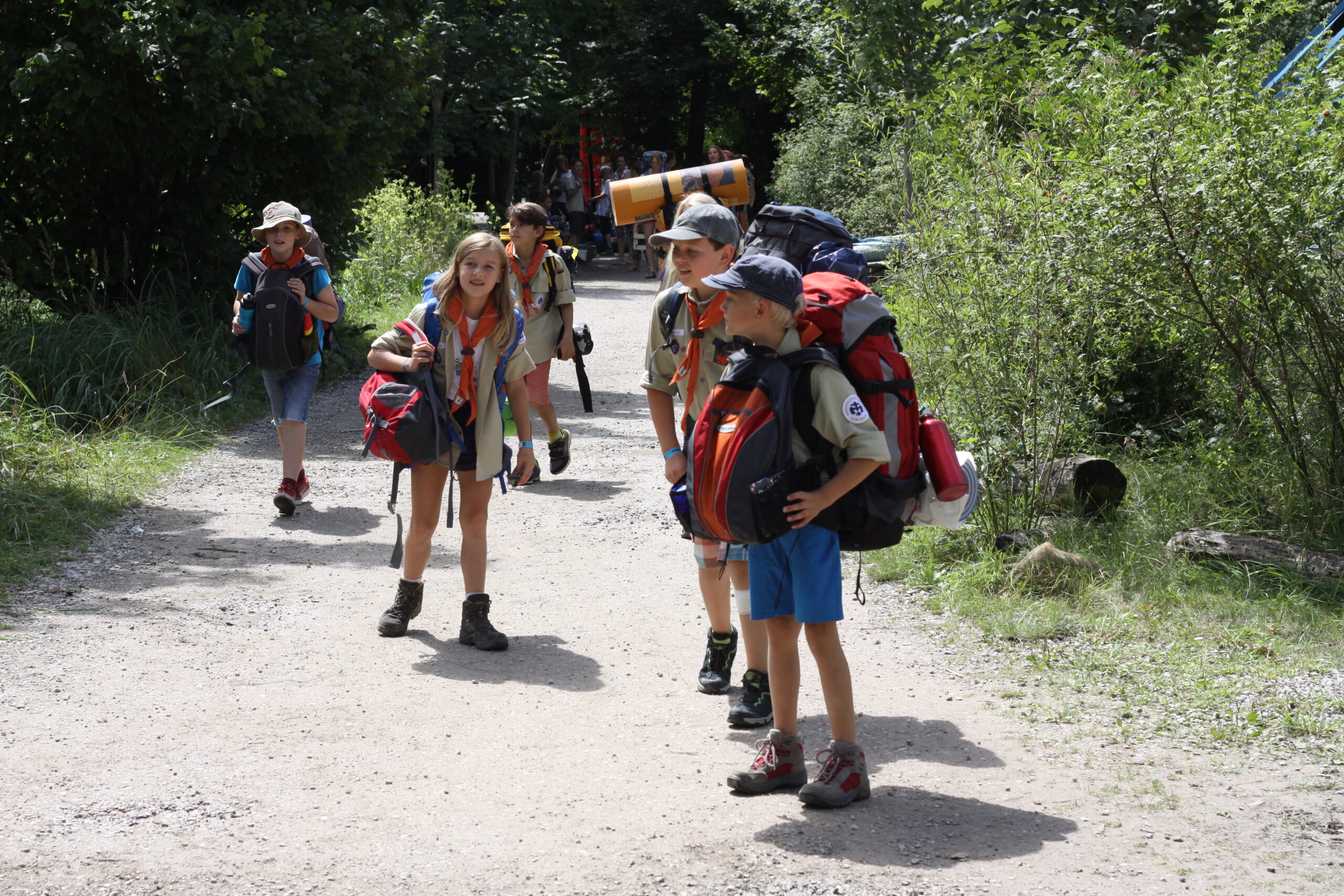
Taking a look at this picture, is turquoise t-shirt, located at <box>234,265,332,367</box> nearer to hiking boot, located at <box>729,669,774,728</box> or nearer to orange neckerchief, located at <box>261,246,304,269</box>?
orange neckerchief, located at <box>261,246,304,269</box>

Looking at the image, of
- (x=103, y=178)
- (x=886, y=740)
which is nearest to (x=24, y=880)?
(x=886, y=740)

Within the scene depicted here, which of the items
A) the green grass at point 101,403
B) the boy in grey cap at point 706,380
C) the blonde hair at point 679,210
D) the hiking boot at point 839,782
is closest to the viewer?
the hiking boot at point 839,782

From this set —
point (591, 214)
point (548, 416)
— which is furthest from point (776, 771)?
point (591, 214)

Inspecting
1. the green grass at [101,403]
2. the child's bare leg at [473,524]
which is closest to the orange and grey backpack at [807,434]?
the child's bare leg at [473,524]

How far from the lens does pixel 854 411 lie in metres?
3.59

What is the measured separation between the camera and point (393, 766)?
4223 mm

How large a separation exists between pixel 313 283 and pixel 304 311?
20 centimetres

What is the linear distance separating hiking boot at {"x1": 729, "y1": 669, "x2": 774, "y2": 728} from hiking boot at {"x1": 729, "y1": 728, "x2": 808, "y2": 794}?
Answer: 1.97 feet

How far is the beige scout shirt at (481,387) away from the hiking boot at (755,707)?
1481mm

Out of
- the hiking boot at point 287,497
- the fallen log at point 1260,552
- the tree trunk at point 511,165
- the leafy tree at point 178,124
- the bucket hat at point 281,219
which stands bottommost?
the hiking boot at point 287,497

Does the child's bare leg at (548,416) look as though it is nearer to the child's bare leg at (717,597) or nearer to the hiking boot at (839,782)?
the child's bare leg at (717,597)

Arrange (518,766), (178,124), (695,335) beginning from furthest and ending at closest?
1. (178,124)
2. (695,335)
3. (518,766)

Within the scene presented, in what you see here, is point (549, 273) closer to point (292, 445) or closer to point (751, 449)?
point (292, 445)

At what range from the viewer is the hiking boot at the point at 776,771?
397 centimetres
